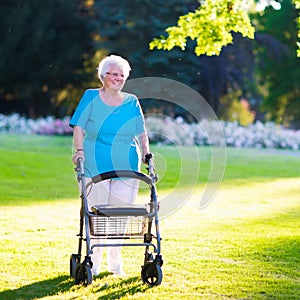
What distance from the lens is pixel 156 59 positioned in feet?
81.0

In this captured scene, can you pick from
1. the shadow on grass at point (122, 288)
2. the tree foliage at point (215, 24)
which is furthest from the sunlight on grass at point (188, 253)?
the tree foliage at point (215, 24)

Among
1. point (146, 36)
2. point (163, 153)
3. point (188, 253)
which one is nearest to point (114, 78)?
point (188, 253)

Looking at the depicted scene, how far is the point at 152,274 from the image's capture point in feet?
17.9

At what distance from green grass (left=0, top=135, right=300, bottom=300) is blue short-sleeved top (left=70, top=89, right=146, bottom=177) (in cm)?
68

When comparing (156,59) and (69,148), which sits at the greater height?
(156,59)

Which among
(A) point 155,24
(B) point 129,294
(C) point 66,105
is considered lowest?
(B) point 129,294

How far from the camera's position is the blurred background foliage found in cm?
2516

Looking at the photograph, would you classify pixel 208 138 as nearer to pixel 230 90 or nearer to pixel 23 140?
pixel 23 140

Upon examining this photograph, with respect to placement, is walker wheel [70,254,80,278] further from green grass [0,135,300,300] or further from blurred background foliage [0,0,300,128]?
blurred background foliage [0,0,300,128]

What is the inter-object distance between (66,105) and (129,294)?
78.7ft

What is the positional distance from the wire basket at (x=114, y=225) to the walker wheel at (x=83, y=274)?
0.78 feet

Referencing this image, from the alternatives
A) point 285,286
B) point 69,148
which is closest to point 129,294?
point 285,286

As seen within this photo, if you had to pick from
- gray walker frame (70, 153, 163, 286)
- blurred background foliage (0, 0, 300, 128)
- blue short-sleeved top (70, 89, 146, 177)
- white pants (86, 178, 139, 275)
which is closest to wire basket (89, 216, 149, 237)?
gray walker frame (70, 153, 163, 286)

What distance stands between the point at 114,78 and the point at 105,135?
0.40 m
